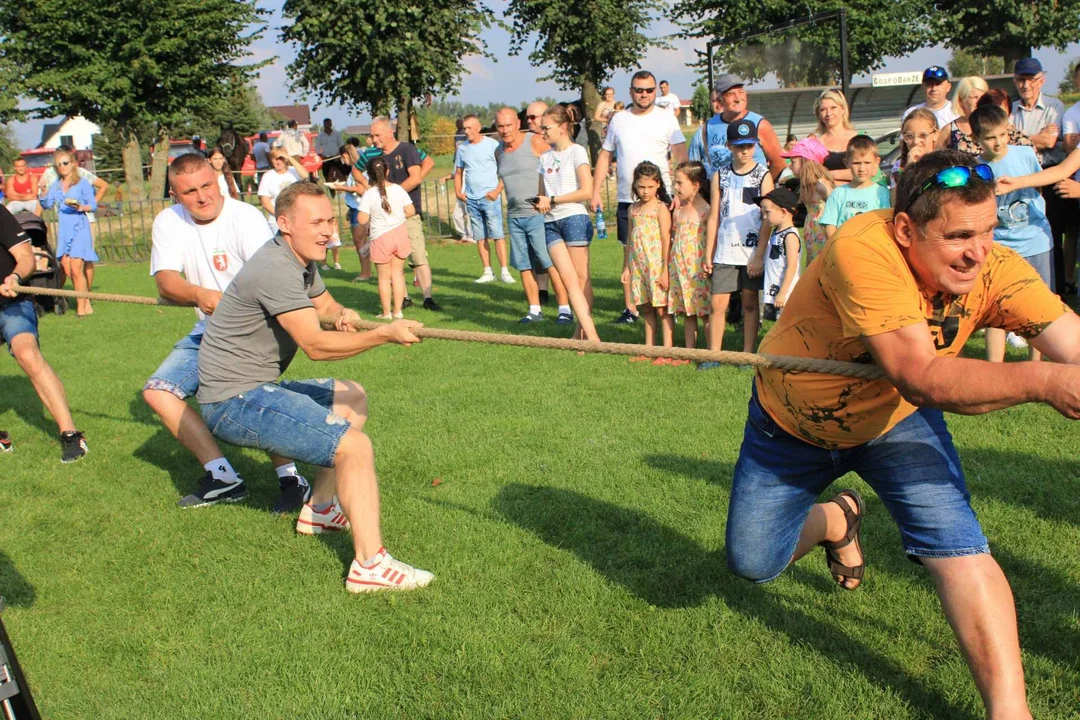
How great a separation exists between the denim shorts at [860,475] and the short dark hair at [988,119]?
4.00 meters

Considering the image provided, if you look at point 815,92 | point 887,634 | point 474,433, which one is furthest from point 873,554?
point 815,92

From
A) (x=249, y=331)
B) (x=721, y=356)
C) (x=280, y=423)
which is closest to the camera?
(x=721, y=356)

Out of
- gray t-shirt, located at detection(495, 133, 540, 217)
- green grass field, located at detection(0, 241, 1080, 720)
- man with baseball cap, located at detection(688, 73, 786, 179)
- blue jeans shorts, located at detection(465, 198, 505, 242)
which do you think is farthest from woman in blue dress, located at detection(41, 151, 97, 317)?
man with baseball cap, located at detection(688, 73, 786, 179)

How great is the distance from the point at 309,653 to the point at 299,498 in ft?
5.67

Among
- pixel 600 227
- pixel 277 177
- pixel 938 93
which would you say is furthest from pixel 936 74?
pixel 277 177

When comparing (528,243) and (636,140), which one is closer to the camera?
(636,140)

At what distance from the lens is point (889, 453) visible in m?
3.12

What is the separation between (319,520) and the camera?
502 centimetres

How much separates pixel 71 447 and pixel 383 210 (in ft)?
17.5

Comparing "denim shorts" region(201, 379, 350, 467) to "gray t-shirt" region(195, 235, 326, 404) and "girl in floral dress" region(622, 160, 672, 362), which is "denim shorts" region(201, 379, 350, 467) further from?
"girl in floral dress" region(622, 160, 672, 362)

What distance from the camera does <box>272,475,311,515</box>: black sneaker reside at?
541 cm

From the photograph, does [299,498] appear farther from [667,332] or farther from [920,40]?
[920,40]

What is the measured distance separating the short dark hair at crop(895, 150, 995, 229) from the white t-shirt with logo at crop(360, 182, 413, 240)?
8861mm

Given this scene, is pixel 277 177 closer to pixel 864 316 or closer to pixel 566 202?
pixel 566 202
